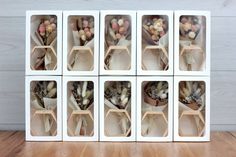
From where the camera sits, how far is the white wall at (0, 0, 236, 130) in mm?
1176

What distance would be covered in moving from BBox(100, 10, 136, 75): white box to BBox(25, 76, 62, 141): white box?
0.14 meters

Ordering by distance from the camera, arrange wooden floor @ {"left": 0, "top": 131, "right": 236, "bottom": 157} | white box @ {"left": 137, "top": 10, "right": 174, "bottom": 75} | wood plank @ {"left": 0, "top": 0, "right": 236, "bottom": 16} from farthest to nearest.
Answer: wood plank @ {"left": 0, "top": 0, "right": 236, "bottom": 16}
white box @ {"left": 137, "top": 10, "right": 174, "bottom": 75}
wooden floor @ {"left": 0, "top": 131, "right": 236, "bottom": 157}

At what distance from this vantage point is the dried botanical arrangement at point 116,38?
996 millimetres

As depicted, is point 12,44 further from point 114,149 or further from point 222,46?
point 222,46

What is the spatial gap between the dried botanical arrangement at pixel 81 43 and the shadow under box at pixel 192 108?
266 millimetres

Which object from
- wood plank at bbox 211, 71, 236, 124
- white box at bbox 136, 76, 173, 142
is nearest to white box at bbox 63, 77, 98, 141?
white box at bbox 136, 76, 173, 142

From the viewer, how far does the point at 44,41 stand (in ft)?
3.30

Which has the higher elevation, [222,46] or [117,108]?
[222,46]

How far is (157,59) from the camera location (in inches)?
39.8

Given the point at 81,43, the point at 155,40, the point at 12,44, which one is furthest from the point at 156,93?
the point at 12,44

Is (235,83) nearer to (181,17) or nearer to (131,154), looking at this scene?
(181,17)

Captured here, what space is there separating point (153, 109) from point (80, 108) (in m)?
0.20

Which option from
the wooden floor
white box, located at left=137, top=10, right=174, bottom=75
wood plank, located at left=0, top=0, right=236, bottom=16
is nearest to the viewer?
the wooden floor

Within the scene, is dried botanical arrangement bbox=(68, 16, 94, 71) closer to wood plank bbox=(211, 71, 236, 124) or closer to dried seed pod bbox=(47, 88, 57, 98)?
dried seed pod bbox=(47, 88, 57, 98)
